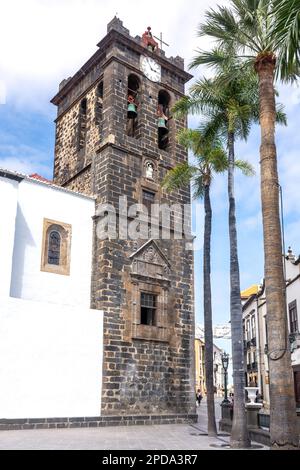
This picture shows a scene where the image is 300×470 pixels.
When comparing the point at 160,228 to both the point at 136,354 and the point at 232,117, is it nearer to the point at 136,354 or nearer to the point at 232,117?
the point at 136,354

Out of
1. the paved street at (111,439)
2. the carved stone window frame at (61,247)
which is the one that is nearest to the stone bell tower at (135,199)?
the carved stone window frame at (61,247)

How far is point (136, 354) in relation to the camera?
19.4 metres

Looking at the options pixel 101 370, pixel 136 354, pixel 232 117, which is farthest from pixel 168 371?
pixel 232 117

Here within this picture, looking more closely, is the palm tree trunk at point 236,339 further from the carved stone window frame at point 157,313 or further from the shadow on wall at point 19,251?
the shadow on wall at point 19,251

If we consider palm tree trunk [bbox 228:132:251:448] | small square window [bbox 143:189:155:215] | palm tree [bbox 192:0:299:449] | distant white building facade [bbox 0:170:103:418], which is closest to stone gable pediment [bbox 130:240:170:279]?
small square window [bbox 143:189:155:215]

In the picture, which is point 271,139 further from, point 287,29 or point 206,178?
point 206,178

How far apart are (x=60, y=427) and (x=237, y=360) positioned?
22.1 feet

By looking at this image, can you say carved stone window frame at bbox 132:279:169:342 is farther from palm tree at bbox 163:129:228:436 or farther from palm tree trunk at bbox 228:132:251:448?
palm tree trunk at bbox 228:132:251:448

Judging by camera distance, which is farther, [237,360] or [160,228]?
[160,228]

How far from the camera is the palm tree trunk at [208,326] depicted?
1540cm

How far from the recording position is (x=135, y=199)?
21.0 metres

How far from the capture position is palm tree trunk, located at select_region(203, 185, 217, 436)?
606 inches

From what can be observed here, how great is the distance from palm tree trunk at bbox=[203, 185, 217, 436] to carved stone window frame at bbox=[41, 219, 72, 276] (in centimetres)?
534
